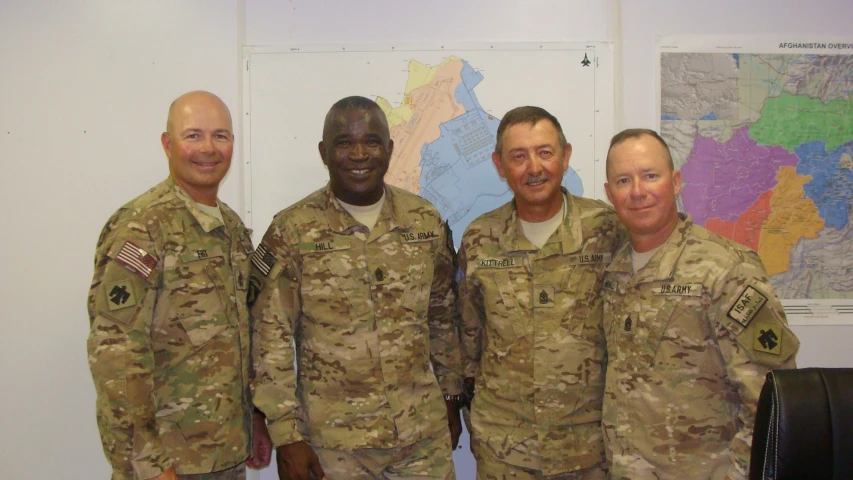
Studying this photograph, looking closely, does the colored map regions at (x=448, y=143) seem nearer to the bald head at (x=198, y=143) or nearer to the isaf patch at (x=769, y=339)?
the bald head at (x=198, y=143)

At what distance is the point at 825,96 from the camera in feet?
8.77

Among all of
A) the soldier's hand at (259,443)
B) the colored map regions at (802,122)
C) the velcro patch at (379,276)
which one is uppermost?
the colored map regions at (802,122)

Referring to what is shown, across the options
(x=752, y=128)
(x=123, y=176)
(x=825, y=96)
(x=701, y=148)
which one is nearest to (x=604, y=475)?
(x=701, y=148)

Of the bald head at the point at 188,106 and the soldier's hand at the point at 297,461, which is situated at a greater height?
the bald head at the point at 188,106

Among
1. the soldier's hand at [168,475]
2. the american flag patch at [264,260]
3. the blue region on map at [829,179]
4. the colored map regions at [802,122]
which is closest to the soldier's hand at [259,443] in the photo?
the soldier's hand at [168,475]

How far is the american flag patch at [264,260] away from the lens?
1908 mm

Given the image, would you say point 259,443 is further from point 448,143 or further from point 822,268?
point 822,268

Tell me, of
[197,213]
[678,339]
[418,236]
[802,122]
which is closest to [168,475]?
[197,213]

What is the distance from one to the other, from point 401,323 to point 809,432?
A: 3.82 feet

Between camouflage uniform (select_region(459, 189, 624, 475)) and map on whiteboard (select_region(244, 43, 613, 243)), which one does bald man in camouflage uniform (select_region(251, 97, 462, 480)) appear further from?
map on whiteboard (select_region(244, 43, 613, 243))

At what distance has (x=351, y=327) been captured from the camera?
1.90 metres

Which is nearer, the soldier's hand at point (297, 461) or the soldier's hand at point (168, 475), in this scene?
the soldier's hand at point (168, 475)

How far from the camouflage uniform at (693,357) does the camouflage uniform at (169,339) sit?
4.04 ft

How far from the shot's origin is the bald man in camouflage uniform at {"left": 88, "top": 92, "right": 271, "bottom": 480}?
1.63 meters
